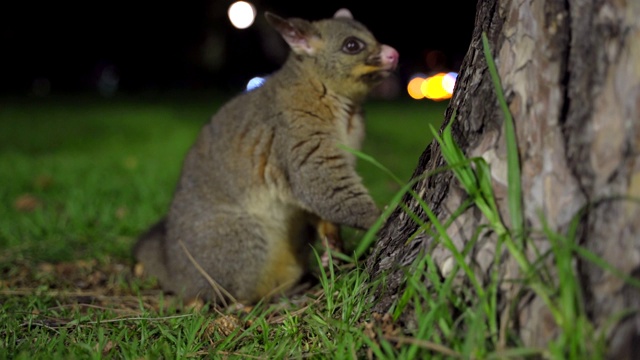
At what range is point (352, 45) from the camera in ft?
16.1

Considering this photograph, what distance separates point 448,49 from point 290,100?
119 feet

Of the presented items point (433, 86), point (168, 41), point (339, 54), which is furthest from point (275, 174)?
point (168, 41)

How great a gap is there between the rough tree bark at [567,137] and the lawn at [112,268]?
61 centimetres

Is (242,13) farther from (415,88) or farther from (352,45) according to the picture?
(352,45)

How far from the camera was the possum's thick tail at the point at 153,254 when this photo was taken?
16.3ft

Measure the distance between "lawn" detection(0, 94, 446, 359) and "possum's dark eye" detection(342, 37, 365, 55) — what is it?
1.42 metres

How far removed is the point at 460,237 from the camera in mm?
2701

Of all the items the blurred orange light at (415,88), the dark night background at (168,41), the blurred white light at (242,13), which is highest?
the blurred white light at (242,13)

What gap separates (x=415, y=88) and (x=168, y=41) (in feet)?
40.2

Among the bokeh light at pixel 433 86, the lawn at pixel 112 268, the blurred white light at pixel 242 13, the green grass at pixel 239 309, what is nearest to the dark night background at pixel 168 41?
the bokeh light at pixel 433 86

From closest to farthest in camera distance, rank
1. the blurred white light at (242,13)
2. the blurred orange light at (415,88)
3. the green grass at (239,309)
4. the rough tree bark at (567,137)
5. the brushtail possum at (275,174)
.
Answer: the rough tree bark at (567,137) → the green grass at (239,309) → the brushtail possum at (275,174) → the blurred white light at (242,13) → the blurred orange light at (415,88)

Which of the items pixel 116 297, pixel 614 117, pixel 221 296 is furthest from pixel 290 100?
pixel 614 117

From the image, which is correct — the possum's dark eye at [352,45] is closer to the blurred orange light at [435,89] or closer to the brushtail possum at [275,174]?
the brushtail possum at [275,174]

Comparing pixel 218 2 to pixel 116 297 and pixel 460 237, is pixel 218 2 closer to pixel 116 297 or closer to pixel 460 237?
pixel 116 297
